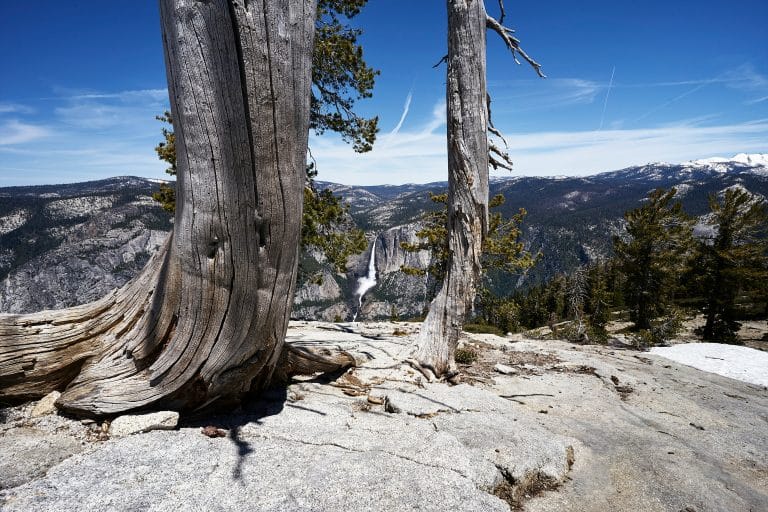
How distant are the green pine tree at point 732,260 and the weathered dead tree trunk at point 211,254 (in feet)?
106

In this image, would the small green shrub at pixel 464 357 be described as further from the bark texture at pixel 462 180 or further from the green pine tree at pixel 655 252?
the green pine tree at pixel 655 252

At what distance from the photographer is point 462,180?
635cm

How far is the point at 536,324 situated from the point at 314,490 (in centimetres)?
6266

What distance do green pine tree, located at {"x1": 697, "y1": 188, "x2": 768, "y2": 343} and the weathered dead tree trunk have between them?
3228 cm

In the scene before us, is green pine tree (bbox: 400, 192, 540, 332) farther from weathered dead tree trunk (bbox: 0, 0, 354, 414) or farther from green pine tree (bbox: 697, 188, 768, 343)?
green pine tree (bbox: 697, 188, 768, 343)

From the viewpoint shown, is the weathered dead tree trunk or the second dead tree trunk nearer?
the weathered dead tree trunk

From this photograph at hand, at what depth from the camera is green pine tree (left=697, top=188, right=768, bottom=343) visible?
2466cm

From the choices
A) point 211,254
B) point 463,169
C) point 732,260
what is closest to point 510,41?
point 463,169

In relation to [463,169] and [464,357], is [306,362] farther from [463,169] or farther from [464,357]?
[464,357]

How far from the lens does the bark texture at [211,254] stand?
8.79 ft

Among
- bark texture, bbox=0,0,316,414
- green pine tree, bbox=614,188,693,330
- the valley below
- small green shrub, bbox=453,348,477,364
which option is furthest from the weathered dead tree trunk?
green pine tree, bbox=614,188,693,330

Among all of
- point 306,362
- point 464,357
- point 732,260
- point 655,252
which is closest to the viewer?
point 306,362

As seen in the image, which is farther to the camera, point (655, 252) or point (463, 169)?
point (655, 252)

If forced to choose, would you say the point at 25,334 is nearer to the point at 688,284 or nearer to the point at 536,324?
the point at 688,284
